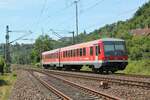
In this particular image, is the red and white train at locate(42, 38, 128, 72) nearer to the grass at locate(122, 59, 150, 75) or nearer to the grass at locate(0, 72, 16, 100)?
the grass at locate(122, 59, 150, 75)

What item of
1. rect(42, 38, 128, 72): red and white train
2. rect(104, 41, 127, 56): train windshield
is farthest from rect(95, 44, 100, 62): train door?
rect(104, 41, 127, 56): train windshield

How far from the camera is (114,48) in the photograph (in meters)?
33.9

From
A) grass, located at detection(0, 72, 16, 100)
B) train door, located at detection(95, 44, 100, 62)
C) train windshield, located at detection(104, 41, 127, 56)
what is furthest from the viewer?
train door, located at detection(95, 44, 100, 62)

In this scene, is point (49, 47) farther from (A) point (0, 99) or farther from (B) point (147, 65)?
(A) point (0, 99)

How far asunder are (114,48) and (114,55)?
2.20 ft

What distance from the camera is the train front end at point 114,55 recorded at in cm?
3319

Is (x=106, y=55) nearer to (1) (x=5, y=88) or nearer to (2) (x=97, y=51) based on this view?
(2) (x=97, y=51)

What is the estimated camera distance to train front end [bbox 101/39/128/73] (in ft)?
109

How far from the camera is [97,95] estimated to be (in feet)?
56.7

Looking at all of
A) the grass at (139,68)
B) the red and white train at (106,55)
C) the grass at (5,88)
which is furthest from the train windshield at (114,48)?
the grass at (5,88)

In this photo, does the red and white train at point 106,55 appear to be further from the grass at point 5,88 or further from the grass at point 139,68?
the grass at point 5,88

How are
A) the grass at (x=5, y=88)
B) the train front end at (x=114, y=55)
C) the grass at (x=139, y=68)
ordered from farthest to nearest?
1. the grass at (x=139, y=68)
2. the train front end at (x=114, y=55)
3. the grass at (x=5, y=88)

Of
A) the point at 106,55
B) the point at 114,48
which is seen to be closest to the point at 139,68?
the point at 114,48

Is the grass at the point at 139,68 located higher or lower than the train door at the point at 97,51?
lower
